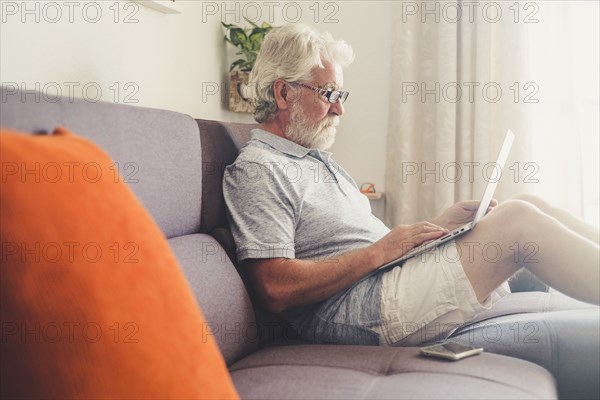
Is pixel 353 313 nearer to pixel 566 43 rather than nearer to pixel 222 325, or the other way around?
pixel 222 325

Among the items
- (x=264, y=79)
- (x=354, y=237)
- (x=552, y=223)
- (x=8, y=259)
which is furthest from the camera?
(x=264, y=79)

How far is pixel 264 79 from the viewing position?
6.63ft

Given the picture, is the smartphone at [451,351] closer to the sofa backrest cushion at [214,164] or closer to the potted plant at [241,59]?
the sofa backrest cushion at [214,164]

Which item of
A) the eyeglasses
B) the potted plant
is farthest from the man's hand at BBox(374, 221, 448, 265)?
the potted plant

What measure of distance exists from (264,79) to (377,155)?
1.21m

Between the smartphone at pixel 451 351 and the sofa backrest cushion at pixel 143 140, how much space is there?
1.96 ft

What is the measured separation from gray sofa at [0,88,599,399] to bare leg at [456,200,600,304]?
94mm

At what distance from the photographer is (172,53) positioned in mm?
2148

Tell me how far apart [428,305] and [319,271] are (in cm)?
27

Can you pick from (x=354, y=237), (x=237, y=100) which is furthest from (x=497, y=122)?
(x=354, y=237)

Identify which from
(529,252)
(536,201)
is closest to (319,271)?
(529,252)

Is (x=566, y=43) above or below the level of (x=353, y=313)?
above

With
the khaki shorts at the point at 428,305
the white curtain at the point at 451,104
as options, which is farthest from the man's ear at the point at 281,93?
the white curtain at the point at 451,104

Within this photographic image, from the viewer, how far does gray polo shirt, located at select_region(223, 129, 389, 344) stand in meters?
1.63
